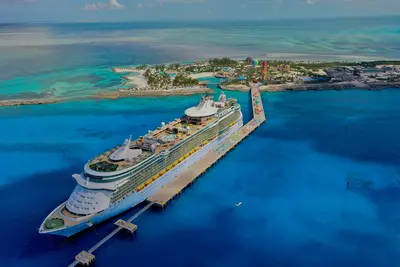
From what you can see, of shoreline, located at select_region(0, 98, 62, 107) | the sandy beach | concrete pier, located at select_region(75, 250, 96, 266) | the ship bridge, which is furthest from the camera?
the sandy beach

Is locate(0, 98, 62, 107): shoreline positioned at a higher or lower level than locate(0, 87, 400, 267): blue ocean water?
higher

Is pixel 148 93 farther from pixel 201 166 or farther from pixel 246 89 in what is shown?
pixel 201 166

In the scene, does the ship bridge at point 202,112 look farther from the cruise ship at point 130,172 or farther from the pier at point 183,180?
the pier at point 183,180

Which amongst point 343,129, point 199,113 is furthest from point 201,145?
point 343,129

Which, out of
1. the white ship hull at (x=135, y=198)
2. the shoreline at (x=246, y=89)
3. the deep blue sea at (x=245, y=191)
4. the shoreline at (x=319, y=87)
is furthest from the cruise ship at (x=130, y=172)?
the shoreline at (x=319, y=87)

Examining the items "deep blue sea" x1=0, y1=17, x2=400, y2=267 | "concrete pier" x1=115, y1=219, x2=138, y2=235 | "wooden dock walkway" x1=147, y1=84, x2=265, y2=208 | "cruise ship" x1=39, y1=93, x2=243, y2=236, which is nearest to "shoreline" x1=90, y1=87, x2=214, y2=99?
"deep blue sea" x1=0, y1=17, x2=400, y2=267

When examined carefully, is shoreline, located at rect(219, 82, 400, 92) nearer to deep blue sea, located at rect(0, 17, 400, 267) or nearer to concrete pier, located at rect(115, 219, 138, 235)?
deep blue sea, located at rect(0, 17, 400, 267)
